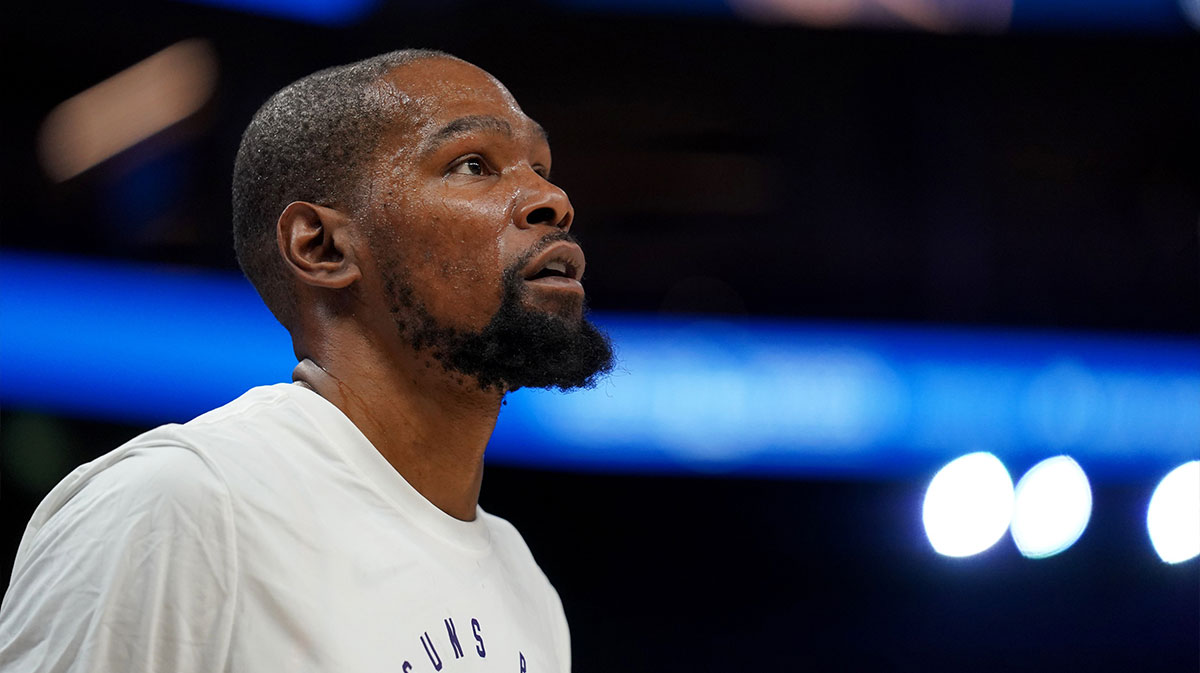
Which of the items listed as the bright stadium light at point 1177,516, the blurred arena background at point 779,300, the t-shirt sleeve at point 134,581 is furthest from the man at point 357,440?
the bright stadium light at point 1177,516

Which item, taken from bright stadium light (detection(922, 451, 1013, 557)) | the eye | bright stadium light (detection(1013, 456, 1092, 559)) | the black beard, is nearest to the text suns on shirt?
the black beard

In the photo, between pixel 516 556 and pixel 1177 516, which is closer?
Result: pixel 516 556

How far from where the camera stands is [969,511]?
4109 mm

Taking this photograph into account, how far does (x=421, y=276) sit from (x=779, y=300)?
10.6 feet

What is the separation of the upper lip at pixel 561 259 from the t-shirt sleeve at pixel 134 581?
0.53 m

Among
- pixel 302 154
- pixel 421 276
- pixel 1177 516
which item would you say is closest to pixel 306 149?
pixel 302 154

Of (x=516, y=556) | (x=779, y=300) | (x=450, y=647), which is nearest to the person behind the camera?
(x=450, y=647)

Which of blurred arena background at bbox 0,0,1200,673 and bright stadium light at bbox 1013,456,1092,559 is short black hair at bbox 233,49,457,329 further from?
bright stadium light at bbox 1013,456,1092,559

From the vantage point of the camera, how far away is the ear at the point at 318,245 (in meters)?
1.53

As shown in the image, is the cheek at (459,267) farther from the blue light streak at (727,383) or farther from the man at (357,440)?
the blue light streak at (727,383)

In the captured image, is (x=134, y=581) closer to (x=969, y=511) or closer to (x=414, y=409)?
(x=414, y=409)

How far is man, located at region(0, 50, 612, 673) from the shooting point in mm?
1138

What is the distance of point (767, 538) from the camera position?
431 centimetres

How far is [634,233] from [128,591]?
356 cm
